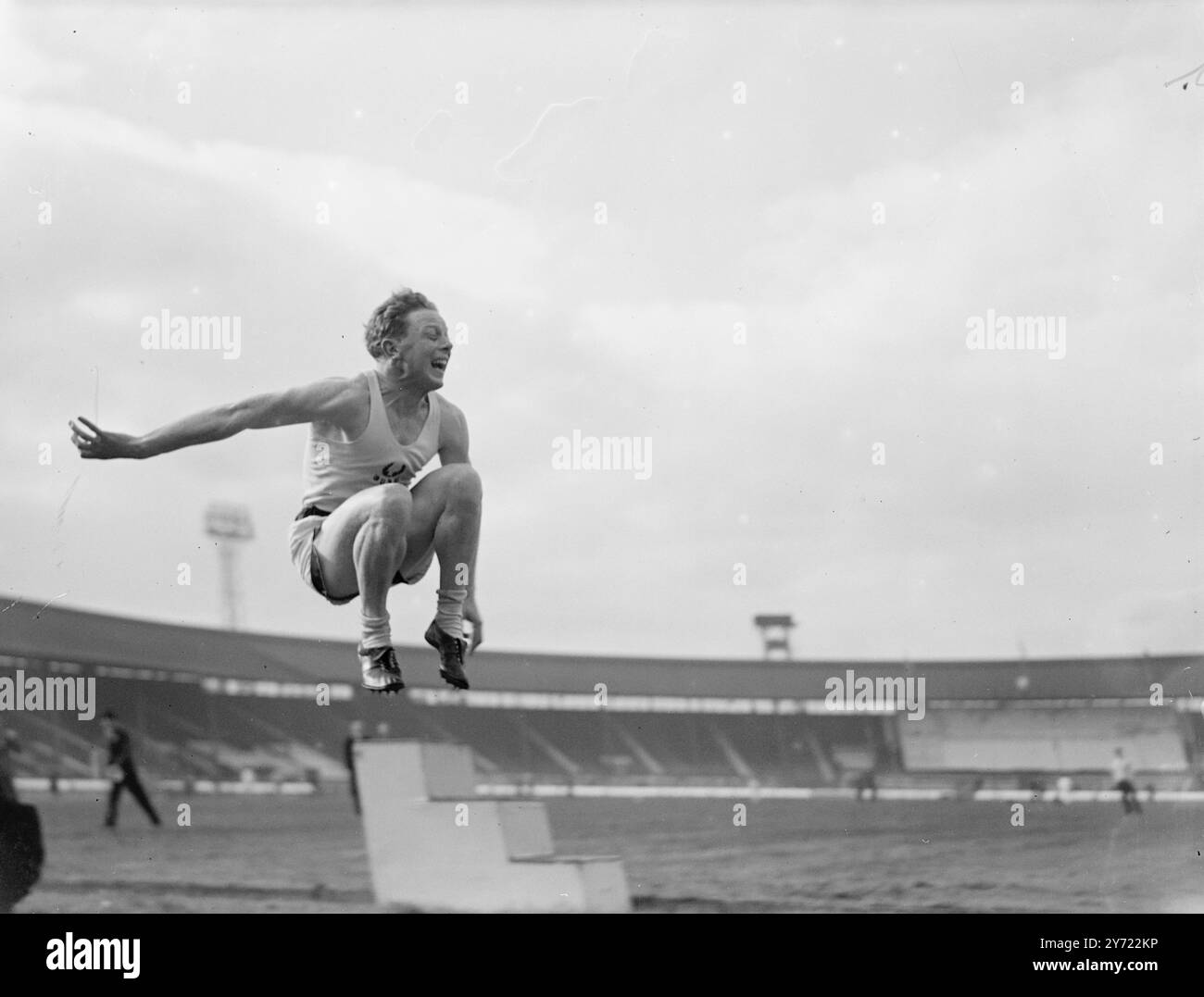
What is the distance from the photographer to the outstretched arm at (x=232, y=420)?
4.63 metres

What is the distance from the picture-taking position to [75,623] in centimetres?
621

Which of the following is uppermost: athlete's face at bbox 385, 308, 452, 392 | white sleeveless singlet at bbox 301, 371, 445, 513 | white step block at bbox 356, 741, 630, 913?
athlete's face at bbox 385, 308, 452, 392

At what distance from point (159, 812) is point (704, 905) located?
101 inches

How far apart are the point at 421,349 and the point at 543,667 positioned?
1926 mm

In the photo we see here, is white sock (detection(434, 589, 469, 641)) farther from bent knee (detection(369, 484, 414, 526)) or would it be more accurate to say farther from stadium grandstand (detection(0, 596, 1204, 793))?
stadium grandstand (detection(0, 596, 1204, 793))

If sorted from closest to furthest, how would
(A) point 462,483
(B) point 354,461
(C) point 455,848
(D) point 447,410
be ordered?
(A) point 462,483 < (B) point 354,461 < (D) point 447,410 < (C) point 455,848

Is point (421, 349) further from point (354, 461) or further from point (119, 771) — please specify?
point (119, 771)

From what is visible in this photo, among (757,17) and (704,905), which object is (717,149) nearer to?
(757,17)

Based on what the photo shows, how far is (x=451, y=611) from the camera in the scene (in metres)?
4.90

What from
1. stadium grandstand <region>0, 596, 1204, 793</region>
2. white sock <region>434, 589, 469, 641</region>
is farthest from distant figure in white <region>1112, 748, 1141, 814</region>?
white sock <region>434, 589, 469, 641</region>

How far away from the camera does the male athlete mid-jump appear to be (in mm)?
4637

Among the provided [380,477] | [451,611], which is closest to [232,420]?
[380,477]
